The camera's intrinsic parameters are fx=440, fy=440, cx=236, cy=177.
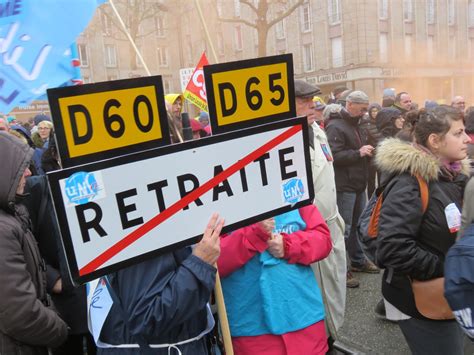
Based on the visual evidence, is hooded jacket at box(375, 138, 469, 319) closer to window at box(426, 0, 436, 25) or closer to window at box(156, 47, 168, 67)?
window at box(156, 47, 168, 67)

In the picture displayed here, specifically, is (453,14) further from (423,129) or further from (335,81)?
(423,129)

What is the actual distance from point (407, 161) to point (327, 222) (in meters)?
0.95

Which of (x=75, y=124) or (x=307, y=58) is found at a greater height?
(x=307, y=58)

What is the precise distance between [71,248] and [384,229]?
160 centimetres

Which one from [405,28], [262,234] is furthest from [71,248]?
[405,28]

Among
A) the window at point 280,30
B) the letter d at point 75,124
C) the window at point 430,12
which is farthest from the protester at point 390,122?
the window at point 430,12

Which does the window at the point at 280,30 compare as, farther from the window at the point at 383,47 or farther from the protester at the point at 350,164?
the protester at the point at 350,164

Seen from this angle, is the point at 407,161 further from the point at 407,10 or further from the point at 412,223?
the point at 407,10

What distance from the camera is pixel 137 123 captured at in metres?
1.57

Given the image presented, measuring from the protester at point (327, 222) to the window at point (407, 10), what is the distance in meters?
33.4

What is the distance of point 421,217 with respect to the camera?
2295 mm

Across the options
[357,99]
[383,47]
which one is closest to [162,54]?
[383,47]

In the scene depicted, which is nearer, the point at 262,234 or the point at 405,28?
the point at 262,234

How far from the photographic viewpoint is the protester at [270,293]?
2016 millimetres
